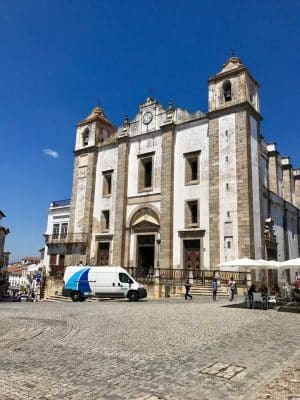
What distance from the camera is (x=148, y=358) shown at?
6906mm

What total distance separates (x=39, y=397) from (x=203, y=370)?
2.79m

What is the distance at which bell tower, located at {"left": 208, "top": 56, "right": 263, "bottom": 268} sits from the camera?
24.5 metres

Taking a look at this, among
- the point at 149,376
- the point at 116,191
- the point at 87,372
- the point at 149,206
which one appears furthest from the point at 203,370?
the point at 116,191

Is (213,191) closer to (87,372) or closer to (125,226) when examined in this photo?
(125,226)

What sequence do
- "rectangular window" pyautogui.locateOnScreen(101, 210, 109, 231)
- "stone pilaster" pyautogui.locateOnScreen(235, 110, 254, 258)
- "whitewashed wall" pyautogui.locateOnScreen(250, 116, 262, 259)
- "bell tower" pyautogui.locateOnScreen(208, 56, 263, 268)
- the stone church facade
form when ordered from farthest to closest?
"rectangular window" pyautogui.locateOnScreen(101, 210, 109, 231) → the stone church facade → "whitewashed wall" pyautogui.locateOnScreen(250, 116, 262, 259) → "bell tower" pyautogui.locateOnScreen(208, 56, 263, 268) → "stone pilaster" pyautogui.locateOnScreen(235, 110, 254, 258)

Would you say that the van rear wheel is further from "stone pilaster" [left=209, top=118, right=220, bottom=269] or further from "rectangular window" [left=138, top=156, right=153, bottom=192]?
"rectangular window" [left=138, top=156, right=153, bottom=192]

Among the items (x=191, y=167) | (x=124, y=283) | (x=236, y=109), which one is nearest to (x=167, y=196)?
(x=191, y=167)

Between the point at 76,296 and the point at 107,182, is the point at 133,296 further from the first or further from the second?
the point at 107,182

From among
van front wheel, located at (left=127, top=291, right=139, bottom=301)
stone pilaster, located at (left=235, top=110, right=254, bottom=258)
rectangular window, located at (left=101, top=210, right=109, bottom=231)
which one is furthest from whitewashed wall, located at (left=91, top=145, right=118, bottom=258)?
stone pilaster, located at (left=235, top=110, right=254, bottom=258)

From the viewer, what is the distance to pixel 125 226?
31.7 meters

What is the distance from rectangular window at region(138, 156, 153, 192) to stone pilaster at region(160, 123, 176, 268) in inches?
86.3

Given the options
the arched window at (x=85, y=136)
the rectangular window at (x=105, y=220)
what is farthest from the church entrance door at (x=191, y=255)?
the arched window at (x=85, y=136)

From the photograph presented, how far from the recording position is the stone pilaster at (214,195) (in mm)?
25156

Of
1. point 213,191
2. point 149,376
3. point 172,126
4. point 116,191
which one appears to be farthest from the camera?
point 116,191
